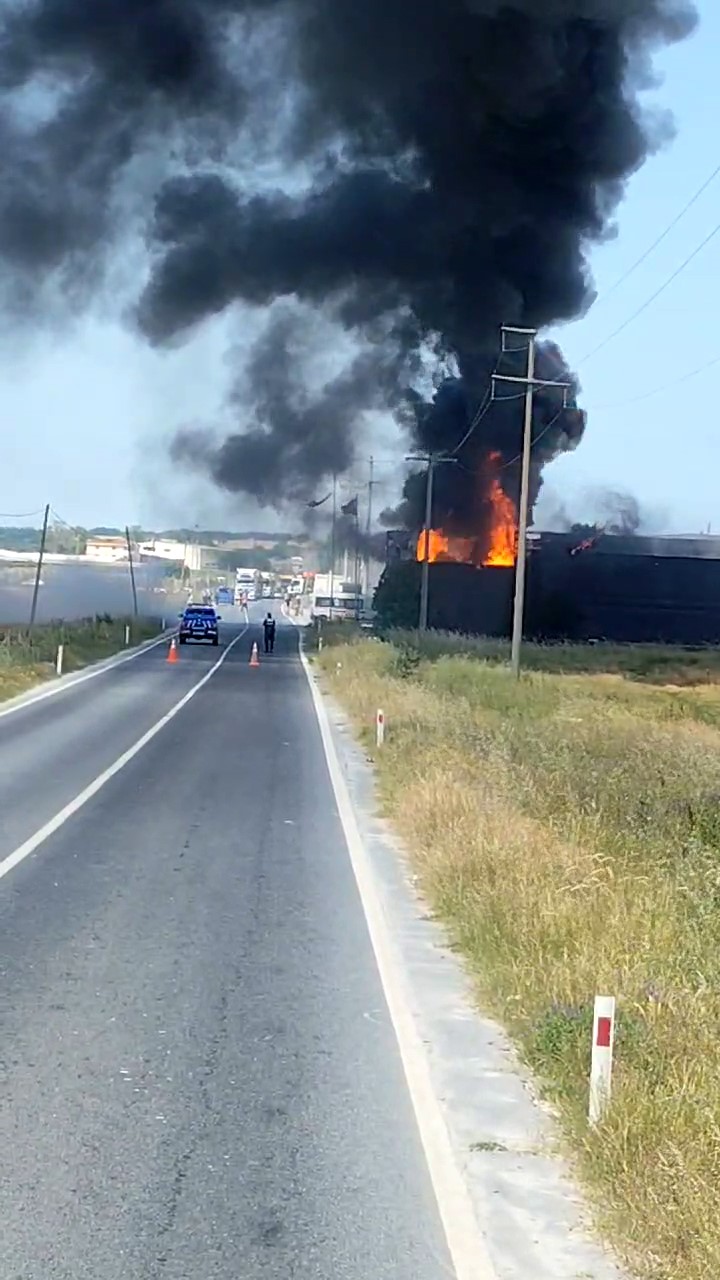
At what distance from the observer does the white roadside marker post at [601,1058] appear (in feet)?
18.0

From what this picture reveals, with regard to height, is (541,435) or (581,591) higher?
(541,435)

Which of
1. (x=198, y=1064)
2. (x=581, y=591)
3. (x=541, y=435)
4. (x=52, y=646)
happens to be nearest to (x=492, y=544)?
(x=541, y=435)

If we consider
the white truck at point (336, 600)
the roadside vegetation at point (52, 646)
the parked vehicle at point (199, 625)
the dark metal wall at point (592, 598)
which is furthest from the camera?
the white truck at point (336, 600)

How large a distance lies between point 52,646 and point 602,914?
37897mm

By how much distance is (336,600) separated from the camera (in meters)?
103

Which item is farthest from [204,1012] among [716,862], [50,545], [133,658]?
[50,545]

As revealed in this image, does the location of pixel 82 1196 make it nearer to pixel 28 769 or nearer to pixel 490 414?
pixel 28 769

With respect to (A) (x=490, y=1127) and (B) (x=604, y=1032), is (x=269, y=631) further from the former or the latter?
(B) (x=604, y=1032)

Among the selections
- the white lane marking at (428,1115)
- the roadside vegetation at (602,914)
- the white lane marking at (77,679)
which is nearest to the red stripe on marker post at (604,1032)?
the roadside vegetation at (602,914)

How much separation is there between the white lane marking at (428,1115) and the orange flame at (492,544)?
4392 cm

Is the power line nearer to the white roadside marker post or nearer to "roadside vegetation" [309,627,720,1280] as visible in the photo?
"roadside vegetation" [309,627,720,1280]

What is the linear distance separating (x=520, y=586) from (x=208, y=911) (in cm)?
2286

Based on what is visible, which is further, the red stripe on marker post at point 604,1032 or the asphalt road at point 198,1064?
the red stripe on marker post at point 604,1032

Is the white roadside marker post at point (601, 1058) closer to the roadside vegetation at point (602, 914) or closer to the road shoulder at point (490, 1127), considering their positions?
the roadside vegetation at point (602, 914)
